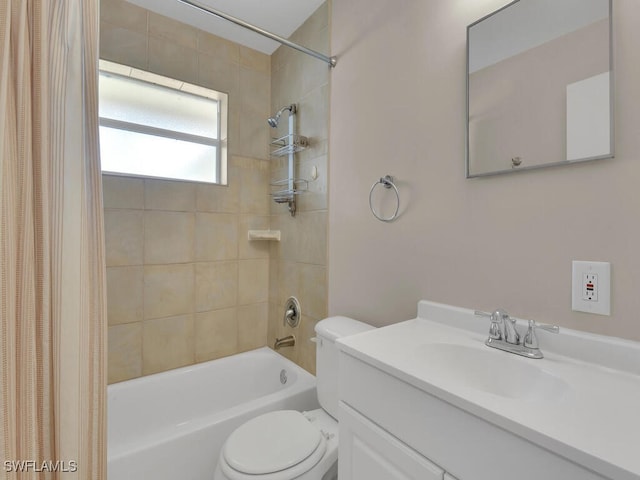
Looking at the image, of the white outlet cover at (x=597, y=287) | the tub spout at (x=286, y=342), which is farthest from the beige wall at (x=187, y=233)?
the white outlet cover at (x=597, y=287)

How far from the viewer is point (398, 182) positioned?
1.27 meters

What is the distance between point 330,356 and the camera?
4.45ft

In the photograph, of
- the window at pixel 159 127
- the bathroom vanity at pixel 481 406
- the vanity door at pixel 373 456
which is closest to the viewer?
the bathroom vanity at pixel 481 406

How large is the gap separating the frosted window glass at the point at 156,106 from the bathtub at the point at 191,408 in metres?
1.58

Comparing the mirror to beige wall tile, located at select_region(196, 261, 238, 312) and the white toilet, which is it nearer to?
the white toilet

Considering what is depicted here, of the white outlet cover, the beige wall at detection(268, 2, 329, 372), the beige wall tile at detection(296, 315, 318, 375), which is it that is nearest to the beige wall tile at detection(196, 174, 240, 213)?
the beige wall at detection(268, 2, 329, 372)

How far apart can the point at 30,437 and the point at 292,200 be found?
59.4 inches

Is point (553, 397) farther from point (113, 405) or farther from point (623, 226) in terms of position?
point (113, 405)

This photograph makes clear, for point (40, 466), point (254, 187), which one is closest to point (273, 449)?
point (40, 466)

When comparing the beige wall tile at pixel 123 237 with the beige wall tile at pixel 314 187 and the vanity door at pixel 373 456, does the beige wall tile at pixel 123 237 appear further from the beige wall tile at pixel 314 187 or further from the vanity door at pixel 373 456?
the vanity door at pixel 373 456

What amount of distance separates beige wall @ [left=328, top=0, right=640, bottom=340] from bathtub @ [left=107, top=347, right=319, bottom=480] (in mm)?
624

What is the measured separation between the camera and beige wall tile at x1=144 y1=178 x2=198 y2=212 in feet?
5.85

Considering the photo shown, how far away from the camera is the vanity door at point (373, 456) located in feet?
2.20

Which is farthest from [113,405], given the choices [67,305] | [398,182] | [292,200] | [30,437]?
[398,182]
